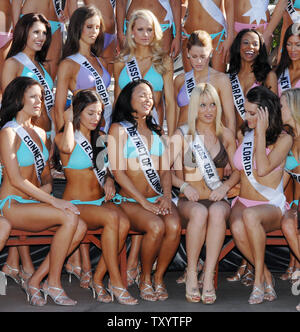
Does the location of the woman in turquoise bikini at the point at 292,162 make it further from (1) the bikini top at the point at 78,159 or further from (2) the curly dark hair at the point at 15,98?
(2) the curly dark hair at the point at 15,98

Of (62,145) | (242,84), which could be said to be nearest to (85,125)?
(62,145)

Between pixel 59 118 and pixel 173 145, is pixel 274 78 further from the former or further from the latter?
pixel 59 118

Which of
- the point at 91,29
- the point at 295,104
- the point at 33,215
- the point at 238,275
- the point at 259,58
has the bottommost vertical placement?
the point at 238,275

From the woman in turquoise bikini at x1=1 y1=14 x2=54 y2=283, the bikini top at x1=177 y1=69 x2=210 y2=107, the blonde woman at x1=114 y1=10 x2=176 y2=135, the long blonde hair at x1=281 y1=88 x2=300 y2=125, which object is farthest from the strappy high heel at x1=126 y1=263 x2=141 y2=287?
the long blonde hair at x1=281 y1=88 x2=300 y2=125

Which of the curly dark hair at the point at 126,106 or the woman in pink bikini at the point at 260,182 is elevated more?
the curly dark hair at the point at 126,106

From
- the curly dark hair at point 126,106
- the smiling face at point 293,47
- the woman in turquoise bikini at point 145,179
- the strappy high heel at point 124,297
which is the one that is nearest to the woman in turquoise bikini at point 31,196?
the strappy high heel at point 124,297

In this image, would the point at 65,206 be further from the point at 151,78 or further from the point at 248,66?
the point at 248,66

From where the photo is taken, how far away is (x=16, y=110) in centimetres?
468

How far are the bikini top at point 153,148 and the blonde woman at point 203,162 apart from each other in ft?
0.28

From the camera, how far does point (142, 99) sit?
4855 mm

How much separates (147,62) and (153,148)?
743 mm

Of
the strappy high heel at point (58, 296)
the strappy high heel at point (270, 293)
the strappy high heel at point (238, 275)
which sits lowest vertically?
the strappy high heel at point (238, 275)

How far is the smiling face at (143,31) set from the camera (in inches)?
207

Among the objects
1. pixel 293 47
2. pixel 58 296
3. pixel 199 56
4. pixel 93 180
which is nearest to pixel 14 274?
pixel 58 296
